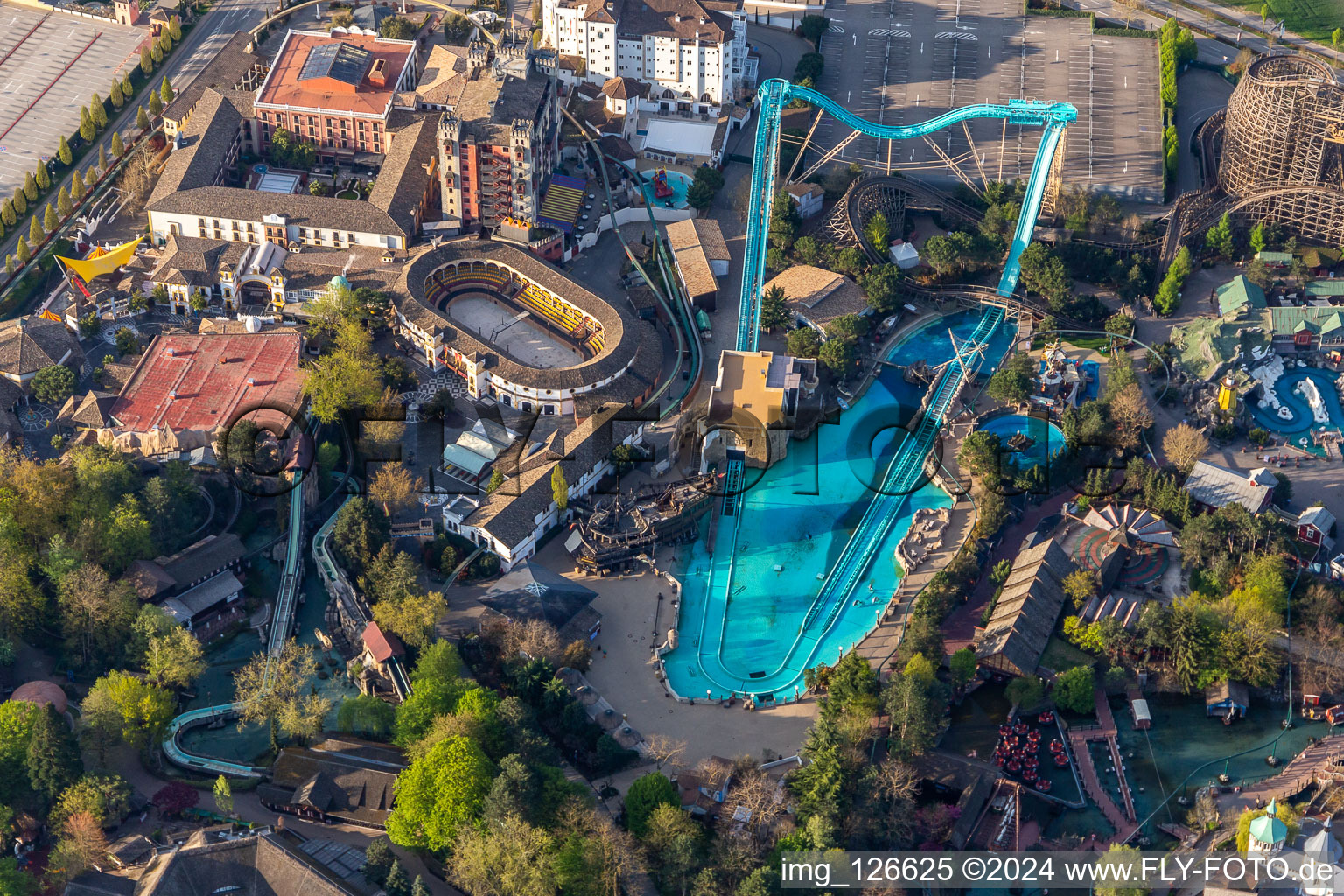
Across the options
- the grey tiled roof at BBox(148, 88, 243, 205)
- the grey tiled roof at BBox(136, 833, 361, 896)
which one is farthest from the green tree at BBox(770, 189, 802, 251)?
the grey tiled roof at BBox(136, 833, 361, 896)

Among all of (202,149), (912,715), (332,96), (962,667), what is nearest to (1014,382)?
(962,667)

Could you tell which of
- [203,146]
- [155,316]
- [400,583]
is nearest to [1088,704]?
[400,583]

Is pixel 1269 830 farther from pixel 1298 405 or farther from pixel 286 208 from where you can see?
pixel 286 208

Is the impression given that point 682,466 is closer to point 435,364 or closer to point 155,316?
point 435,364

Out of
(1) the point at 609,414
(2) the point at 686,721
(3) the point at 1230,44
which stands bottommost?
(2) the point at 686,721

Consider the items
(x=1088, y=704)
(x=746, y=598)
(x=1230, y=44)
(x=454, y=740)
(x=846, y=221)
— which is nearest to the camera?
(x=454, y=740)

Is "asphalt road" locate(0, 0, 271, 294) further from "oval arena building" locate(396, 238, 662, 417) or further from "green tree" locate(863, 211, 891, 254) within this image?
"green tree" locate(863, 211, 891, 254)
